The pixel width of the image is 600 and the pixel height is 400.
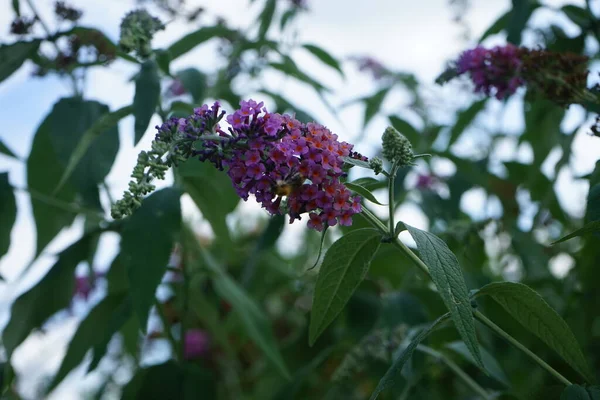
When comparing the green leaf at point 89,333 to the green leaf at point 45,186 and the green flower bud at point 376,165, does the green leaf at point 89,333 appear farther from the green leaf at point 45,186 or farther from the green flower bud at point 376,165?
the green flower bud at point 376,165

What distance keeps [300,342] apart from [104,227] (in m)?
0.71

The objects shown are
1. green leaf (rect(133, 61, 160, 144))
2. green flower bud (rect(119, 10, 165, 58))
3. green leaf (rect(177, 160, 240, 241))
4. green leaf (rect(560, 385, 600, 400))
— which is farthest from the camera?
green leaf (rect(177, 160, 240, 241))

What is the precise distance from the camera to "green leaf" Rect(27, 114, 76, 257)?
174 cm

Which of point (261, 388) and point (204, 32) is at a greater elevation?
point (204, 32)

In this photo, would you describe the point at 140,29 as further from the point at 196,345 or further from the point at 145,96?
the point at 196,345

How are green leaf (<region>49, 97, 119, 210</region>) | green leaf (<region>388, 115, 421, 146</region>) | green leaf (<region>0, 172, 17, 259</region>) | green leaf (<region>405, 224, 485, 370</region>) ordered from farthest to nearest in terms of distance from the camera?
green leaf (<region>388, 115, 421, 146</region>) < green leaf (<region>0, 172, 17, 259</region>) < green leaf (<region>49, 97, 119, 210</region>) < green leaf (<region>405, 224, 485, 370</region>)

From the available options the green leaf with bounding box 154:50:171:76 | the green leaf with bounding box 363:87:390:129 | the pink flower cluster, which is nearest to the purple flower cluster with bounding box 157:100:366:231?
the pink flower cluster

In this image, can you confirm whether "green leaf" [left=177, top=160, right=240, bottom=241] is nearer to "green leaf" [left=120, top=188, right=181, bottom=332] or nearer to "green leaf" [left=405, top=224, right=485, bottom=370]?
"green leaf" [left=120, top=188, right=181, bottom=332]

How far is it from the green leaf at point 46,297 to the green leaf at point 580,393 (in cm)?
118

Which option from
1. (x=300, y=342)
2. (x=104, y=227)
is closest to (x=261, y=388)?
(x=300, y=342)

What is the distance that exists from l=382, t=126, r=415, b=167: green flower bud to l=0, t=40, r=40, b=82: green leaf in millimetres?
1030

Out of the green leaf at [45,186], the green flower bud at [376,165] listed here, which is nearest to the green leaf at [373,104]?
the green leaf at [45,186]

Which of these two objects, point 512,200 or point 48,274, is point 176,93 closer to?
point 48,274

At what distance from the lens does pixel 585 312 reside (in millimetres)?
1786
